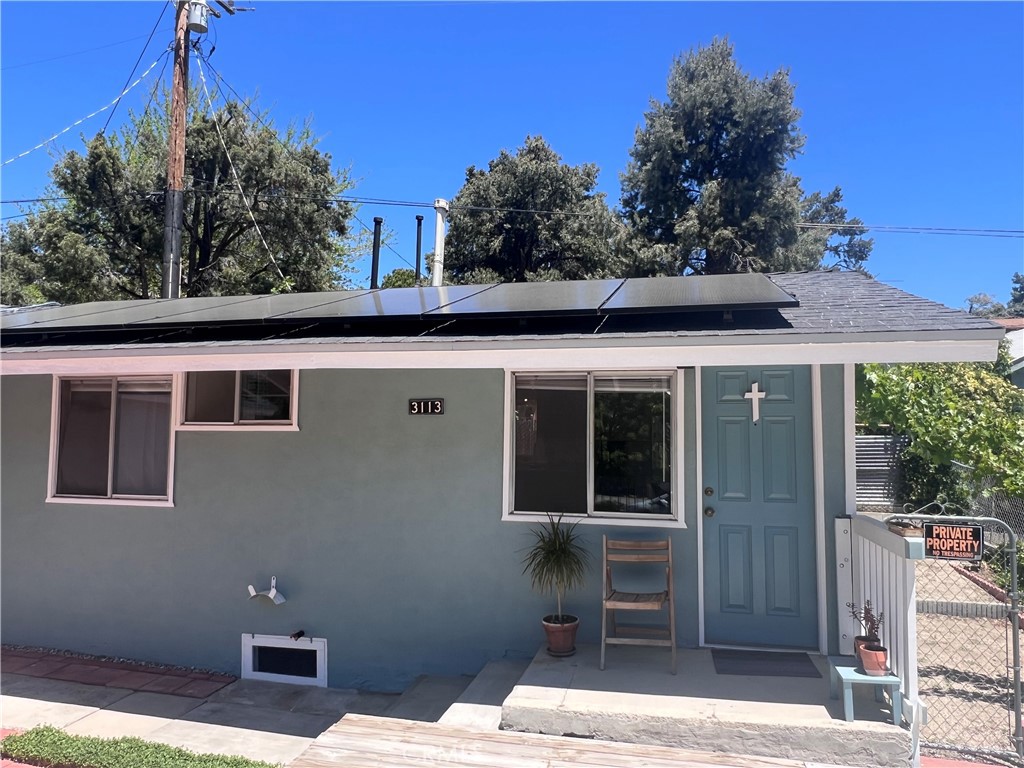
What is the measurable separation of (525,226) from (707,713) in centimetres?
2041

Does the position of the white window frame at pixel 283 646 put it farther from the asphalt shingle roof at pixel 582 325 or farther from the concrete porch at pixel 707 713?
the asphalt shingle roof at pixel 582 325

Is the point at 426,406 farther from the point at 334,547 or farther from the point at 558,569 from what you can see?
the point at 558,569

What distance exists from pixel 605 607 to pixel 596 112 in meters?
17.5

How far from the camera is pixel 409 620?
5.46 m

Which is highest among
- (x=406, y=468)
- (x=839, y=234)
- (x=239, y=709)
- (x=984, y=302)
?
(x=984, y=302)

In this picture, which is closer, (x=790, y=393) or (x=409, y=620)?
(x=790, y=393)

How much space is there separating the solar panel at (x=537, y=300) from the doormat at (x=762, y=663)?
2.49 metres

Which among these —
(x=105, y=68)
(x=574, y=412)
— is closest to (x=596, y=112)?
(x=105, y=68)

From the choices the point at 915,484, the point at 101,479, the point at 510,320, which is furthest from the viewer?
the point at 915,484

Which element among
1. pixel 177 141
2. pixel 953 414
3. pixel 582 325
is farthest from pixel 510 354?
pixel 177 141

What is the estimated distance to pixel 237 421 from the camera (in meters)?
5.97

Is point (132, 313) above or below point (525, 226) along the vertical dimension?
below

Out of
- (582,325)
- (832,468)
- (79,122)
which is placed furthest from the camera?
(79,122)

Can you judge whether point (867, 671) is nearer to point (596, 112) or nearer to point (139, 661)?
point (139, 661)
